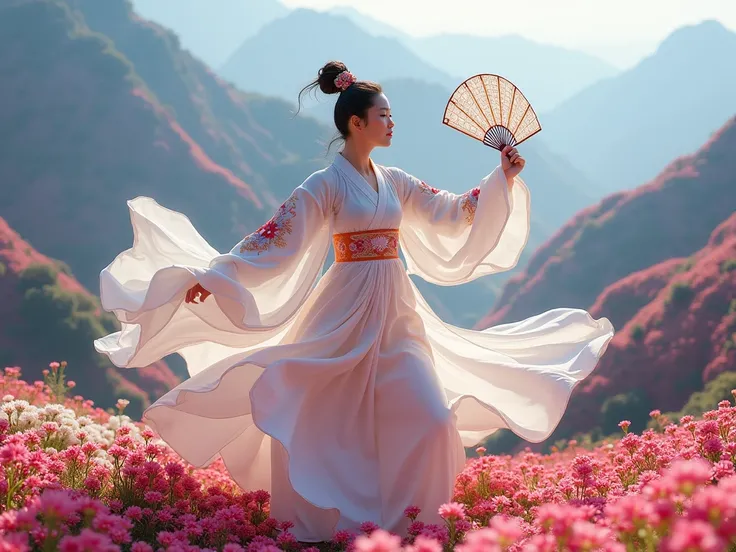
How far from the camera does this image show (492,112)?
4.41 m

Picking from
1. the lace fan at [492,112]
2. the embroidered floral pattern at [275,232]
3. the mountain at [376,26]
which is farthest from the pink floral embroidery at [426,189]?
the mountain at [376,26]

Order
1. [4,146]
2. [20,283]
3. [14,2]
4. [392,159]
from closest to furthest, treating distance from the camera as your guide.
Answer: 1. [20,283]
2. [4,146]
3. [14,2]
4. [392,159]

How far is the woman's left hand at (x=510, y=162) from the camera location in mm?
4363

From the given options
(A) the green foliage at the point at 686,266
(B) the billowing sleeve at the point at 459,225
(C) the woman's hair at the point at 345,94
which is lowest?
(B) the billowing sleeve at the point at 459,225

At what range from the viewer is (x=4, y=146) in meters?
32.7

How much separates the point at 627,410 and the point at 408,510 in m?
14.6

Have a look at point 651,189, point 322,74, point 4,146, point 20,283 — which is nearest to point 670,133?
point 651,189

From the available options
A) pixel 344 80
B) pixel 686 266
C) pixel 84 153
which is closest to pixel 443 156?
pixel 84 153

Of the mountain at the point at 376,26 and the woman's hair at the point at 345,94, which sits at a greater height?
the mountain at the point at 376,26

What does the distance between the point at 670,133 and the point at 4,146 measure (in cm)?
9616

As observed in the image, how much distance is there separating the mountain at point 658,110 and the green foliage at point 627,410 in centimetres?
9484

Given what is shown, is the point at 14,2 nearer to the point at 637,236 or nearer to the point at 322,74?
the point at 637,236

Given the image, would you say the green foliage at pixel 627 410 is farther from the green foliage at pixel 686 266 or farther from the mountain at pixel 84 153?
the mountain at pixel 84 153

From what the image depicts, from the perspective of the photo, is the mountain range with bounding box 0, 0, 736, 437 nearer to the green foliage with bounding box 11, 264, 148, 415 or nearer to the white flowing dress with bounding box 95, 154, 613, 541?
the green foliage with bounding box 11, 264, 148, 415
